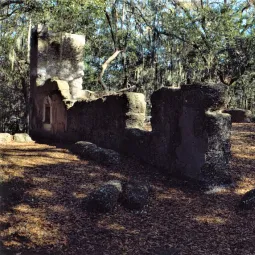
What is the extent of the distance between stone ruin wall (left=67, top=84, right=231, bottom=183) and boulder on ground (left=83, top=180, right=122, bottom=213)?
5.55 feet

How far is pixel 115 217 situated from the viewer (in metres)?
5.11

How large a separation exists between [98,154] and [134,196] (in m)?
Result: 2.60

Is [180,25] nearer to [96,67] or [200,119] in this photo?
[96,67]

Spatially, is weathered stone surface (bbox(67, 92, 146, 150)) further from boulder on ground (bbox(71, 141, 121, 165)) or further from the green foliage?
the green foliage

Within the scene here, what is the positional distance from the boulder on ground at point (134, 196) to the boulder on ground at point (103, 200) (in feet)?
0.48

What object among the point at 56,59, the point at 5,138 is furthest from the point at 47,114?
the point at 56,59

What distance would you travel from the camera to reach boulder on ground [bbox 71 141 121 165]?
A: 7695 mm

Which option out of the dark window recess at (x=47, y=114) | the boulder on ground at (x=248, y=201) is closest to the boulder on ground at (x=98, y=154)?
the boulder on ground at (x=248, y=201)

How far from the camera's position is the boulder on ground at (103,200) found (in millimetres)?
5203

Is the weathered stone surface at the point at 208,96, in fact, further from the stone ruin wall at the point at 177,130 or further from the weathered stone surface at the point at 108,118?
the weathered stone surface at the point at 108,118

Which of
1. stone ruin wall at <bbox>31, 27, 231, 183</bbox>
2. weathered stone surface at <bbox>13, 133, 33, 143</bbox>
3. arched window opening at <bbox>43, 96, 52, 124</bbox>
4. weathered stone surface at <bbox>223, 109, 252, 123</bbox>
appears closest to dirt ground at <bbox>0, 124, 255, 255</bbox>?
stone ruin wall at <bbox>31, 27, 231, 183</bbox>

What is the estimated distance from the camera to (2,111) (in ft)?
68.4

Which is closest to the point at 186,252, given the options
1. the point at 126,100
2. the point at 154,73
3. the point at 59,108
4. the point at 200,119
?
the point at 200,119

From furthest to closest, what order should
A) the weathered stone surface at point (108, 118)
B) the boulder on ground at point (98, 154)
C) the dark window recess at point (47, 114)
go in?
1. the dark window recess at point (47, 114)
2. the weathered stone surface at point (108, 118)
3. the boulder on ground at point (98, 154)
